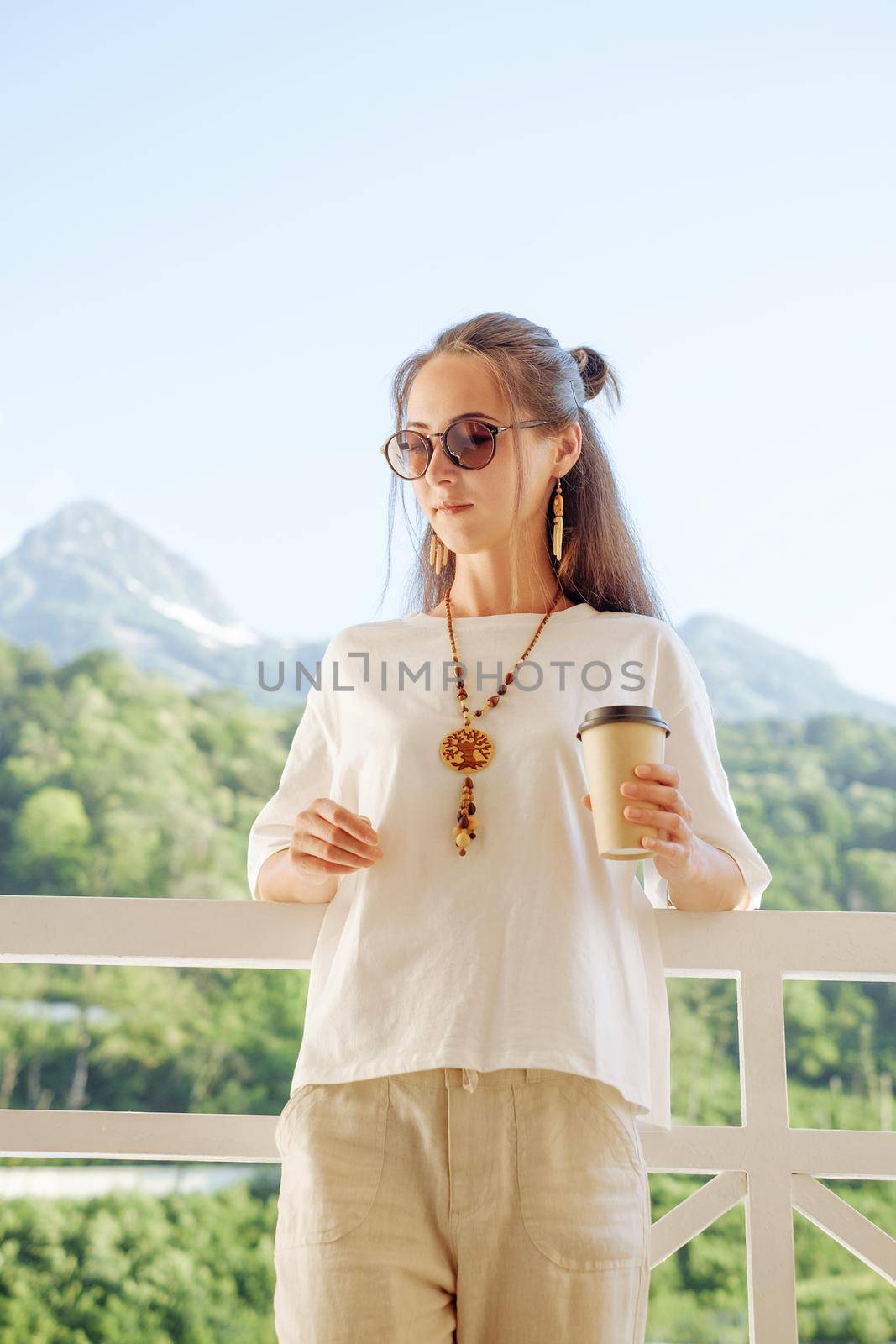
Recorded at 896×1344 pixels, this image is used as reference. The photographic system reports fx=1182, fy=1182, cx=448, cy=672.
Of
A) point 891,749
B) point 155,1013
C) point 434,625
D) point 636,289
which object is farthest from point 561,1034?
point 636,289

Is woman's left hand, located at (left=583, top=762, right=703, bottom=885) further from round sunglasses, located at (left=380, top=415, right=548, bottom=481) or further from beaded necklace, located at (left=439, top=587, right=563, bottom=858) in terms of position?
round sunglasses, located at (left=380, top=415, right=548, bottom=481)

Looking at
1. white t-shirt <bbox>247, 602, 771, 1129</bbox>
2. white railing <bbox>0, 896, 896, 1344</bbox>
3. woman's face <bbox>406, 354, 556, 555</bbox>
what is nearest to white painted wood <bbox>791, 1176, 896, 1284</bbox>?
white railing <bbox>0, 896, 896, 1344</bbox>

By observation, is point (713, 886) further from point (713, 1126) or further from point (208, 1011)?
point (208, 1011)

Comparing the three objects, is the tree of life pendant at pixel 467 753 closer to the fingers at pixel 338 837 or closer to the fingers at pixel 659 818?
the fingers at pixel 338 837

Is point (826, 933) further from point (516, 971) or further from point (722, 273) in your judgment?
point (722, 273)

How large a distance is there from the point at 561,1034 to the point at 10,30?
25132 mm

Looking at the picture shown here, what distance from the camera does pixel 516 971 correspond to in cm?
114

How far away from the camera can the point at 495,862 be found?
120cm

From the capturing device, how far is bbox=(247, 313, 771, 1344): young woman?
1042 mm

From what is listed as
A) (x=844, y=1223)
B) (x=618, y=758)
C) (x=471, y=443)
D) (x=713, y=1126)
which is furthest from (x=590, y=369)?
(x=844, y=1223)

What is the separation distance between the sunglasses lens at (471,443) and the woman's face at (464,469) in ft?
0.04

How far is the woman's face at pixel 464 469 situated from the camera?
1388mm

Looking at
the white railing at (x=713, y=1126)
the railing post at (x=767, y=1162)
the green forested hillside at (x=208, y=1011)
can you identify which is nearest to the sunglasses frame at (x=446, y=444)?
the white railing at (x=713, y=1126)

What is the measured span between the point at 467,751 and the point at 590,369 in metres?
0.62
